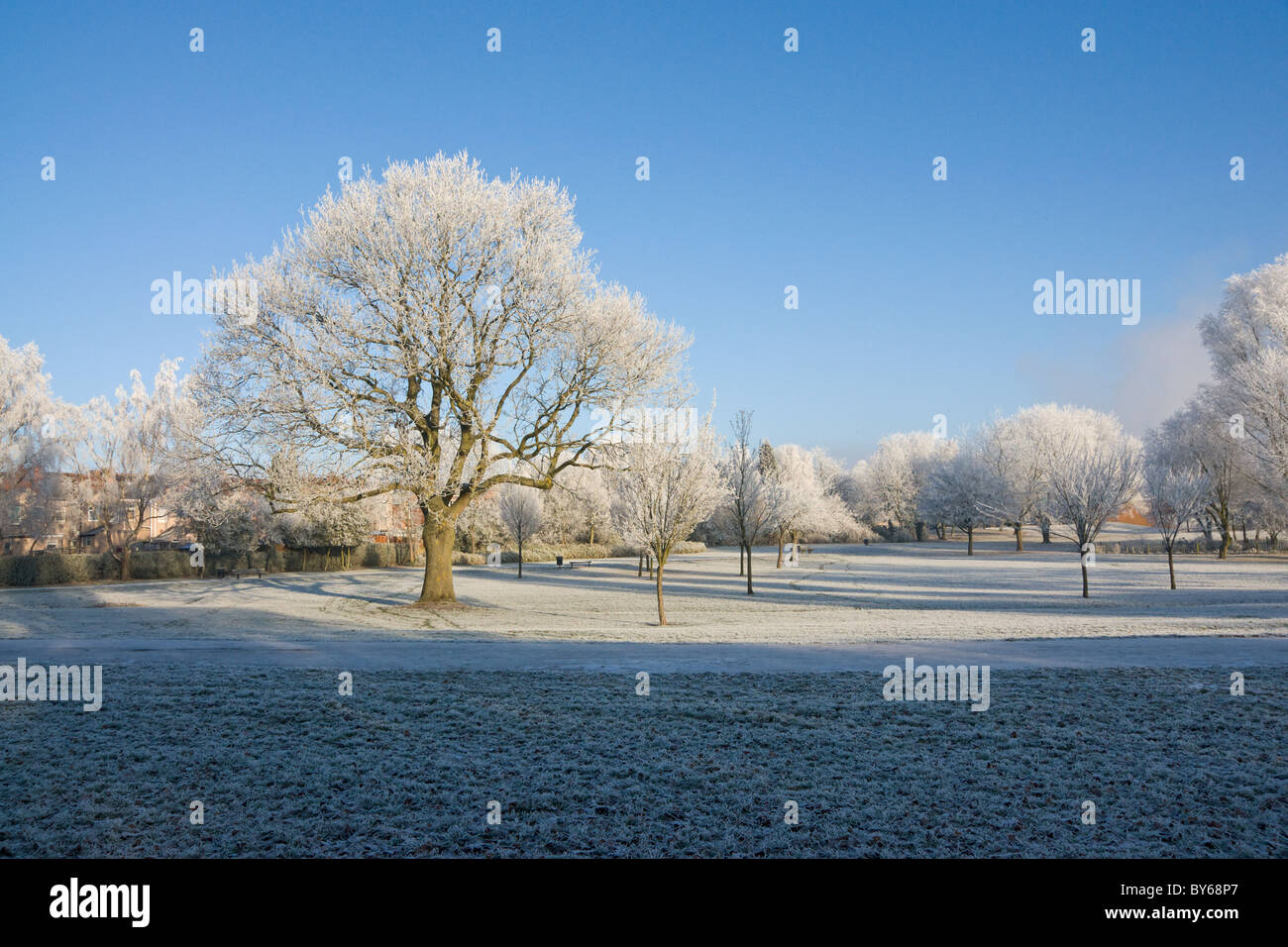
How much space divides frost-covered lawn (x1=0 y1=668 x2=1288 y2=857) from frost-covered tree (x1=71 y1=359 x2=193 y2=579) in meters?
38.0

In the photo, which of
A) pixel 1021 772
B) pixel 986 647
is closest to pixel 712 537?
pixel 986 647

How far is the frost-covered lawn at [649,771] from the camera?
4.68 metres

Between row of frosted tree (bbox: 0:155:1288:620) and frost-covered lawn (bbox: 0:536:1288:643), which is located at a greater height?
row of frosted tree (bbox: 0:155:1288:620)

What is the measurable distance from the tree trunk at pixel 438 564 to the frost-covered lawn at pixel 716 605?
40.8 inches

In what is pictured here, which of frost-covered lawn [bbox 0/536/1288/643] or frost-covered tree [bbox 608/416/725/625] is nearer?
frost-covered lawn [bbox 0/536/1288/643]

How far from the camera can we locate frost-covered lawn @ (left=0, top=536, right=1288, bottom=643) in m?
16.5

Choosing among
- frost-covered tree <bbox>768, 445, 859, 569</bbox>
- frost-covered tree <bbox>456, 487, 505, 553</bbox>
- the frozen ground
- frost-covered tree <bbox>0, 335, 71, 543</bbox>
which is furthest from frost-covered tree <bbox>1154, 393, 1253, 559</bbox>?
frost-covered tree <bbox>0, 335, 71, 543</bbox>

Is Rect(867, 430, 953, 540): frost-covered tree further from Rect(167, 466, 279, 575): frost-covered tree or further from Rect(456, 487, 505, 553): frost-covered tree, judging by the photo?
Rect(167, 466, 279, 575): frost-covered tree

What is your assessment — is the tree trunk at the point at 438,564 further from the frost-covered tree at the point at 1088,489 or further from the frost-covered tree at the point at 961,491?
the frost-covered tree at the point at 961,491

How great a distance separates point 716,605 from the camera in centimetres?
2745

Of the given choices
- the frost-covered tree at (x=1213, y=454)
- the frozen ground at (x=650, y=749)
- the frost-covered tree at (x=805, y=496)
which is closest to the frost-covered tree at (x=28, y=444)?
the frozen ground at (x=650, y=749)

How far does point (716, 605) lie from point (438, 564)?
10.2 m

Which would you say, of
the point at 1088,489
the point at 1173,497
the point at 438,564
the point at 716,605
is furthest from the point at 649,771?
the point at 1173,497
